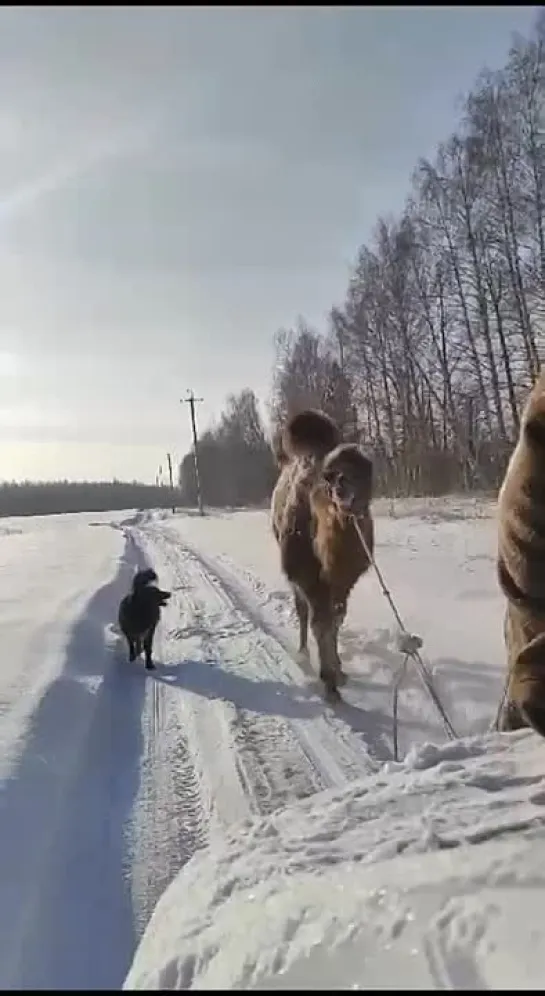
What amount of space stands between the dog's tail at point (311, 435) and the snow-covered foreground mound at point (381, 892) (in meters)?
5.85

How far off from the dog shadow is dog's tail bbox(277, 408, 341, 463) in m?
2.15

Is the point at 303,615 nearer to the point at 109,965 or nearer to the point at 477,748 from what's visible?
the point at 109,965

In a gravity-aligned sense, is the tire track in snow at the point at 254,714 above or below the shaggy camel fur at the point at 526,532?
below

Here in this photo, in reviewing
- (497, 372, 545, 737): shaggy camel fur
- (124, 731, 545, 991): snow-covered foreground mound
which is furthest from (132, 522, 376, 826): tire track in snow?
(497, 372, 545, 737): shaggy camel fur

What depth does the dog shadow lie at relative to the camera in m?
6.30

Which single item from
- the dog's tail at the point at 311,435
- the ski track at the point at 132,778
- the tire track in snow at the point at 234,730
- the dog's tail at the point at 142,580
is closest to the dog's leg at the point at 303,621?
the ski track at the point at 132,778

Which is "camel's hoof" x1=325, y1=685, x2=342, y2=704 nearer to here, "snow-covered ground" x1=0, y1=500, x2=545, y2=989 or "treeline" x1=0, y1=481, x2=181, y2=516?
"snow-covered ground" x1=0, y1=500, x2=545, y2=989

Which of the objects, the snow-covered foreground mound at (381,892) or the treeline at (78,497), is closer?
the snow-covered foreground mound at (381,892)

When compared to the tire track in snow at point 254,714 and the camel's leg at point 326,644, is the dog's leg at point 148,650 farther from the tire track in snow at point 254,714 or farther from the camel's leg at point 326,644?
the camel's leg at point 326,644

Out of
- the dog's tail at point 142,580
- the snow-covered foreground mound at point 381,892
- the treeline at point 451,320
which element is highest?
the treeline at point 451,320

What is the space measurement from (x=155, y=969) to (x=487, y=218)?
2062 centimetres

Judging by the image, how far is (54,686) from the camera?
680 cm

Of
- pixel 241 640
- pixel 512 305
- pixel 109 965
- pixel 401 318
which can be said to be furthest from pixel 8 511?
pixel 109 965

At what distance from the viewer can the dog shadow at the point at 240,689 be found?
20.7 feet
